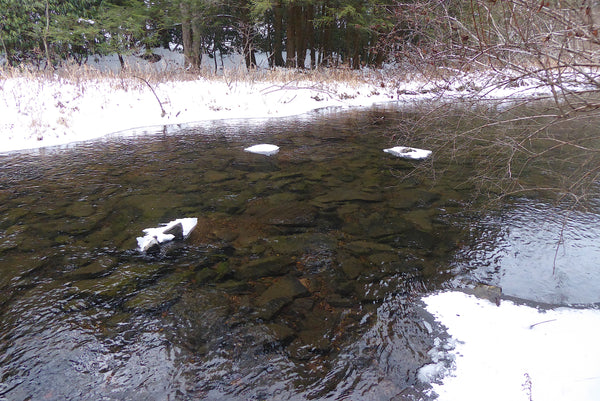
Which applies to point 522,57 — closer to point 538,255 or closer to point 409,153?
point 538,255

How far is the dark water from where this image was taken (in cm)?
233

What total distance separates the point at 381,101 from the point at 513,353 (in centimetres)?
1479

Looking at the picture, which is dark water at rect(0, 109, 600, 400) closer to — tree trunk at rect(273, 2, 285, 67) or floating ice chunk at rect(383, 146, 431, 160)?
floating ice chunk at rect(383, 146, 431, 160)

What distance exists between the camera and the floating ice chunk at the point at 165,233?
384 cm

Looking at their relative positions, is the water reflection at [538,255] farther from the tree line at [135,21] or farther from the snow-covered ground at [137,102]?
the tree line at [135,21]

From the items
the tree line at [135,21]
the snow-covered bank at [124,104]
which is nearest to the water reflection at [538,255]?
the snow-covered bank at [124,104]

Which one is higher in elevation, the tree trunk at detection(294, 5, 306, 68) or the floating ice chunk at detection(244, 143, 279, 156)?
the tree trunk at detection(294, 5, 306, 68)

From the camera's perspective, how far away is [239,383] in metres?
2.27

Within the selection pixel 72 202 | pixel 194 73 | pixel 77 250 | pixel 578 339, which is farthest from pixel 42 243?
pixel 194 73

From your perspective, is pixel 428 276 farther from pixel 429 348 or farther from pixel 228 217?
pixel 228 217

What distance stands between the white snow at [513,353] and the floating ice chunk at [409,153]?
4.60m

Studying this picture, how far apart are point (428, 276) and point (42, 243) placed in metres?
4.18

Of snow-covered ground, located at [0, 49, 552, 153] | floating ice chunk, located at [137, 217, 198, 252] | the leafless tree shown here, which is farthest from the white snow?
snow-covered ground, located at [0, 49, 552, 153]

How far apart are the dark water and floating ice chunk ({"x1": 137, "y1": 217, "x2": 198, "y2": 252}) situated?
0.12m
